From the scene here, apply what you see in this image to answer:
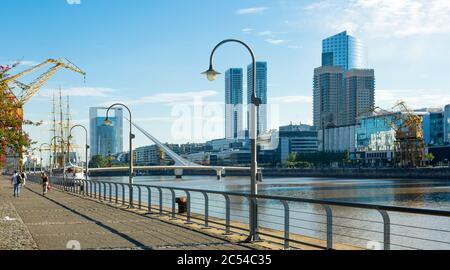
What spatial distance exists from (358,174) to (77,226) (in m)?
147

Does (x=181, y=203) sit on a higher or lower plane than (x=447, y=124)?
lower

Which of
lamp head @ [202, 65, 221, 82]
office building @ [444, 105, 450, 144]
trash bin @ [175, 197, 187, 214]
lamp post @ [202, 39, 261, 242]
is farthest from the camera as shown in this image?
office building @ [444, 105, 450, 144]

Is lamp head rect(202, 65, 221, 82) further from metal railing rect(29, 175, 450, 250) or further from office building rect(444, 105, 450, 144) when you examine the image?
office building rect(444, 105, 450, 144)

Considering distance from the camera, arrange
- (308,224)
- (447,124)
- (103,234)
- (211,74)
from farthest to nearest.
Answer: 1. (447,124)
2. (308,224)
3. (211,74)
4. (103,234)

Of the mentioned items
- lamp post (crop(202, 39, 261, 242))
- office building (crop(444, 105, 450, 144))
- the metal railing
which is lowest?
the metal railing

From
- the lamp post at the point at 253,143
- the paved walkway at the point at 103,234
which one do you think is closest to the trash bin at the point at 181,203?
the paved walkway at the point at 103,234

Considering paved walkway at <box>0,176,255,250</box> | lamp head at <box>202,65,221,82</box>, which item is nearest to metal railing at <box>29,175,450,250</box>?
paved walkway at <box>0,176,255,250</box>

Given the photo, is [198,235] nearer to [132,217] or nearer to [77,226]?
[77,226]

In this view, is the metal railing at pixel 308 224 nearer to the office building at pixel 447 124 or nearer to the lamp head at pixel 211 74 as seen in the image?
the lamp head at pixel 211 74

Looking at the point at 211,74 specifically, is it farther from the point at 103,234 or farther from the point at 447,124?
the point at 447,124

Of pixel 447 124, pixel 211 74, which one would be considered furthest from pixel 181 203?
pixel 447 124

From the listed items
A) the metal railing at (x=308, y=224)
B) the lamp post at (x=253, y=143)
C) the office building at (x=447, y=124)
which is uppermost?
the office building at (x=447, y=124)

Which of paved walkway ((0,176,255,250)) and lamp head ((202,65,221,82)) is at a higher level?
lamp head ((202,65,221,82))
